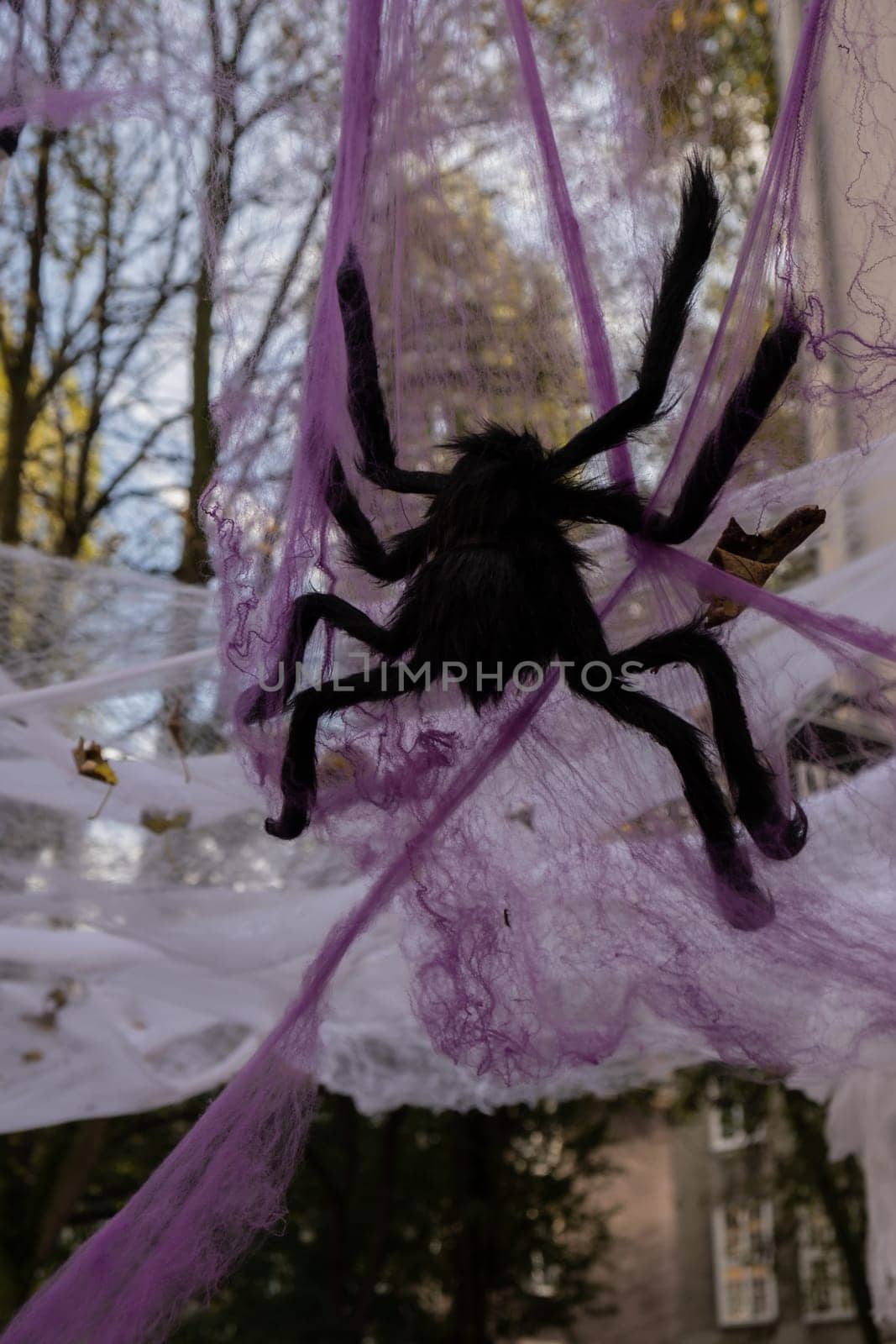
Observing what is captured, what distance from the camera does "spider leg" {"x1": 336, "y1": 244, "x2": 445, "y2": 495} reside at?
3.84 ft

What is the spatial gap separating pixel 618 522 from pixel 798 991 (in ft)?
1.98

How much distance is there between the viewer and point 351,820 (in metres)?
1.31

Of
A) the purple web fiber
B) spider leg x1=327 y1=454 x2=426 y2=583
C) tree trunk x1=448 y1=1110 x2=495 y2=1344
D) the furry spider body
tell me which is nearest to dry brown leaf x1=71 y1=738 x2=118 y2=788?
the purple web fiber

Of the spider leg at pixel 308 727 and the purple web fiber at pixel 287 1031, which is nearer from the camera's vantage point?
the spider leg at pixel 308 727

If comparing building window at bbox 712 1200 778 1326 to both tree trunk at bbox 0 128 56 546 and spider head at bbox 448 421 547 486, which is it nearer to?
tree trunk at bbox 0 128 56 546

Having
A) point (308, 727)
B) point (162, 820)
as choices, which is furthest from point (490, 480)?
point (162, 820)

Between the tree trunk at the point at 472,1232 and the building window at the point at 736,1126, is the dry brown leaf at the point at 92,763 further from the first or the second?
the building window at the point at 736,1126

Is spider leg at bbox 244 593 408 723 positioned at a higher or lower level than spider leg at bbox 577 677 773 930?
higher

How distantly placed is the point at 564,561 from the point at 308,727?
0.96 feet

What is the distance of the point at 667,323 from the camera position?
1.07 m

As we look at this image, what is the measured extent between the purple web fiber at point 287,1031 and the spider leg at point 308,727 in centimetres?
10

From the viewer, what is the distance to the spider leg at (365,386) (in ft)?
3.84

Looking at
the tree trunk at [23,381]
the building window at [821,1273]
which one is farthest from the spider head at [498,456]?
the building window at [821,1273]

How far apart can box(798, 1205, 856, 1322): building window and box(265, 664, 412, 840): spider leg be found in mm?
5909
